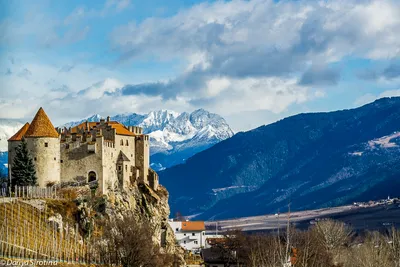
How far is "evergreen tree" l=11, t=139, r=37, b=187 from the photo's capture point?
378ft

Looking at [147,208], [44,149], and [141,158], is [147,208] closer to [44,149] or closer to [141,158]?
[141,158]

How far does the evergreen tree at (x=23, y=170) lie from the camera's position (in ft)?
378

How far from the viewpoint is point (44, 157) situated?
119 m

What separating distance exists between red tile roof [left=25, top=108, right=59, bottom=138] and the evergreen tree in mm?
3271

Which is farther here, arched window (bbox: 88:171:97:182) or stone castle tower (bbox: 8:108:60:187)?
arched window (bbox: 88:171:97:182)

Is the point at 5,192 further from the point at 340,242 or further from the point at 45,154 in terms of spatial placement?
the point at 340,242

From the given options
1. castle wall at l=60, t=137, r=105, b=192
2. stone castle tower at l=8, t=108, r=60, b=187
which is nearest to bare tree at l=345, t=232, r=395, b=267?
castle wall at l=60, t=137, r=105, b=192

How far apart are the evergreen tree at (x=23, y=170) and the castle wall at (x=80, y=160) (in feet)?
22.1

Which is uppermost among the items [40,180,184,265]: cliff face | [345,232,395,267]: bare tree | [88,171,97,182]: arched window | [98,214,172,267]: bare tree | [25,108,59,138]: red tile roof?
[25,108,59,138]: red tile roof

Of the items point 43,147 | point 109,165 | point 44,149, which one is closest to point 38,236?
point 44,149

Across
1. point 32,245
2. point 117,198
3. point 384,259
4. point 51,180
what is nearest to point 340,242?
point 384,259

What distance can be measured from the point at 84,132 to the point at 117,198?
43.7 feet

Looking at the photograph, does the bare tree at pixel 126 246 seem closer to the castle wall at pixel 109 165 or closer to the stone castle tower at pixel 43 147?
the castle wall at pixel 109 165

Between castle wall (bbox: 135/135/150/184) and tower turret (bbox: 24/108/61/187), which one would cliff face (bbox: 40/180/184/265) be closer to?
castle wall (bbox: 135/135/150/184)
